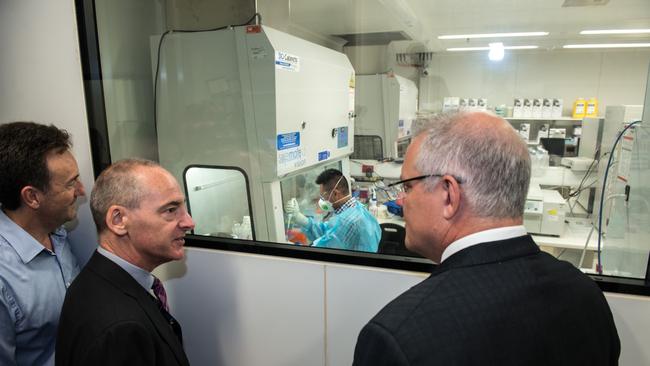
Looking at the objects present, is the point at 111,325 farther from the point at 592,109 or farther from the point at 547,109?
the point at 592,109

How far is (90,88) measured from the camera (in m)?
1.49

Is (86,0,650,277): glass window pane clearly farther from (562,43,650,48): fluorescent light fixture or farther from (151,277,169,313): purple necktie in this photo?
(151,277,169,313): purple necktie

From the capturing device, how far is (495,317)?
638 mm

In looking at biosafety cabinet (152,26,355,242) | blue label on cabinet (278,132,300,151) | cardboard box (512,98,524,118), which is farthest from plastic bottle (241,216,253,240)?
cardboard box (512,98,524,118)

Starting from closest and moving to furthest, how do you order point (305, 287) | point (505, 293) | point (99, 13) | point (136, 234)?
1. point (505, 293)
2. point (136, 234)
3. point (305, 287)
4. point (99, 13)

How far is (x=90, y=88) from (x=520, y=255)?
1562mm

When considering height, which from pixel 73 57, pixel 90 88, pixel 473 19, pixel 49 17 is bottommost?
pixel 90 88

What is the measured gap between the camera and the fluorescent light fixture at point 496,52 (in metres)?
4.05

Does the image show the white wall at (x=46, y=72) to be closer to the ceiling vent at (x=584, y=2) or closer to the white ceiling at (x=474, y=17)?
the white ceiling at (x=474, y=17)

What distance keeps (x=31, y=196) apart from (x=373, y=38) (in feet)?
11.6

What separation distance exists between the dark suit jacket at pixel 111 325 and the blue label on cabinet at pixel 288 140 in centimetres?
87

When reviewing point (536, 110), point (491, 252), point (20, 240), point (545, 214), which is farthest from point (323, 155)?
point (536, 110)

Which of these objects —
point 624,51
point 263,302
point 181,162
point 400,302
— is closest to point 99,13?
point 181,162

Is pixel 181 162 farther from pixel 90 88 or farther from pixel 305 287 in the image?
pixel 305 287
